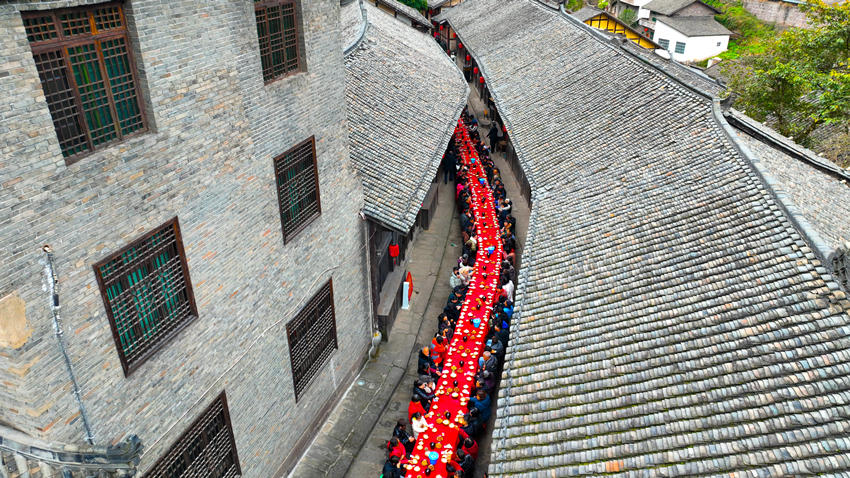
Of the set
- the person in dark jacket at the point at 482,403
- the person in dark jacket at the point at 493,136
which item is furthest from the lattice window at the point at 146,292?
the person in dark jacket at the point at 493,136

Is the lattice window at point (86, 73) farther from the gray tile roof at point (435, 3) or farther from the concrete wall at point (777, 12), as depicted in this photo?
the concrete wall at point (777, 12)

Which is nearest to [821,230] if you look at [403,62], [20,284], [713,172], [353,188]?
[713,172]

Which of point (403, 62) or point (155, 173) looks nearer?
point (155, 173)

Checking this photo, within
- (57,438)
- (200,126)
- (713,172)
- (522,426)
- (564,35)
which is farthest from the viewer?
(564,35)

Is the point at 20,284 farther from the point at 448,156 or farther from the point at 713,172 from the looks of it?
the point at 448,156

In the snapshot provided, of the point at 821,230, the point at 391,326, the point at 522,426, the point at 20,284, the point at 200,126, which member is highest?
the point at 200,126

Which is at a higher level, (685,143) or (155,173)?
(155,173)

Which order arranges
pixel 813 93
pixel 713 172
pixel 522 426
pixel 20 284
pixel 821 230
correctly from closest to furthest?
pixel 20 284 → pixel 522 426 → pixel 821 230 → pixel 713 172 → pixel 813 93

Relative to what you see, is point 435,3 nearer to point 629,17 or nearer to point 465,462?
point 629,17
